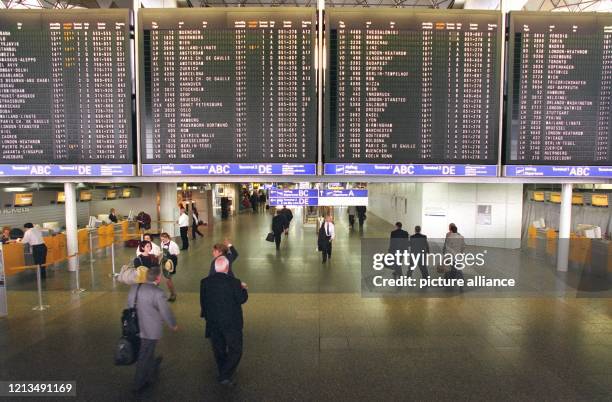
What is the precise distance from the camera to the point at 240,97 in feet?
24.1

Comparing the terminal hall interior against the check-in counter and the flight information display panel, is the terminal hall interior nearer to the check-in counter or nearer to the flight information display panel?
the flight information display panel

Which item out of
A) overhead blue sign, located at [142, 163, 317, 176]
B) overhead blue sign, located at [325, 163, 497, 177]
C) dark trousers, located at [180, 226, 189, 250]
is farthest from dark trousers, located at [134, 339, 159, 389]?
dark trousers, located at [180, 226, 189, 250]

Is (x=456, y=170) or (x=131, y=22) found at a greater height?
(x=131, y=22)

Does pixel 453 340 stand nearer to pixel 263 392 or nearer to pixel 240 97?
pixel 263 392

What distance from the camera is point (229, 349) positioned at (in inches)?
178

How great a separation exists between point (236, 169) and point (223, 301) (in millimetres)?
3547

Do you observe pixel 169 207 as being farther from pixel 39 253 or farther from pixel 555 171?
pixel 555 171

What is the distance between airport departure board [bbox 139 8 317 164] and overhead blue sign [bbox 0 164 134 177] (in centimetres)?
54

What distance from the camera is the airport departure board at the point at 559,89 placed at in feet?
24.0

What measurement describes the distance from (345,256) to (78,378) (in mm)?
8965

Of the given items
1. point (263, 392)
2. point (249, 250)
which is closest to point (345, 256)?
point (249, 250)

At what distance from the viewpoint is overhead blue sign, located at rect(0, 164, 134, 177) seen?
7.51 meters

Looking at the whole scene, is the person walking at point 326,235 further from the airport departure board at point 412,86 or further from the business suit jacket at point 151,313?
the business suit jacket at point 151,313

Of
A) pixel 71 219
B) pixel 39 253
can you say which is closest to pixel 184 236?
pixel 71 219
